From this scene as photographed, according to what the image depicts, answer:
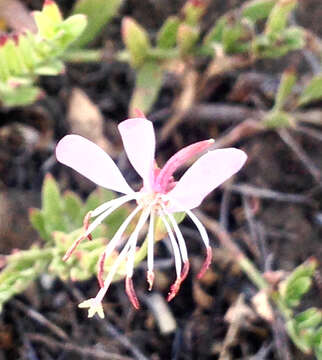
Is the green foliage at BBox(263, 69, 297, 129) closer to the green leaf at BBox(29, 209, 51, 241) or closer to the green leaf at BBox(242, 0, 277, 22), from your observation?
the green leaf at BBox(242, 0, 277, 22)

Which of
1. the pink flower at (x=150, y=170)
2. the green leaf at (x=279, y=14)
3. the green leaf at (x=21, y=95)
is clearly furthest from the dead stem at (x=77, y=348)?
the green leaf at (x=279, y=14)

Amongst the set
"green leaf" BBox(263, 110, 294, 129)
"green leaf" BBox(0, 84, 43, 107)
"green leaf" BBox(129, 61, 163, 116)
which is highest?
"green leaf" BBox(129, 61, 163, 116)

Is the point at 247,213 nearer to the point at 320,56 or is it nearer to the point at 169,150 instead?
the point at 169,150

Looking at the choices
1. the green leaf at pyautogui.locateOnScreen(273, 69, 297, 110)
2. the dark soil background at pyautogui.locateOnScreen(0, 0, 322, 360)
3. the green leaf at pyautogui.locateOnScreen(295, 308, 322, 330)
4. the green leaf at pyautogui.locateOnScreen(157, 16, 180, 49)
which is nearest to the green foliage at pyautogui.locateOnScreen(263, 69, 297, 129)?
the green leaf at pyautogui.locateOnScreen(273, 69, 297, 110)

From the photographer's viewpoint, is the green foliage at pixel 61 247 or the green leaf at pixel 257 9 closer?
the green foliage at pixel 61 247

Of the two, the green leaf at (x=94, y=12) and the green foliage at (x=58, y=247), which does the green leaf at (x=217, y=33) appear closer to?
the green leaf at (x=94, y=12)

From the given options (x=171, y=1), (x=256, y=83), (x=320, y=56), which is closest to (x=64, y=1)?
(x=171, y=1)

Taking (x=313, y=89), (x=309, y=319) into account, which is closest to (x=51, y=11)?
(x=313, y=89)
